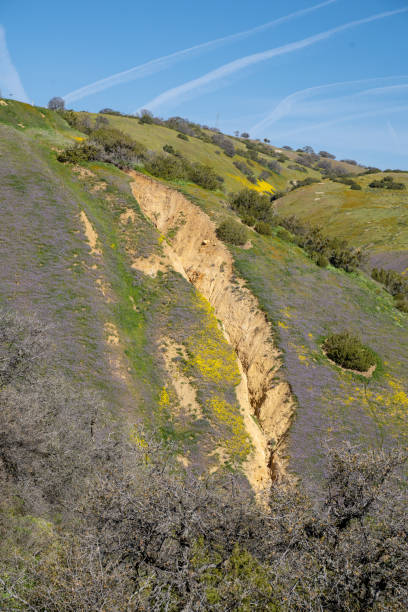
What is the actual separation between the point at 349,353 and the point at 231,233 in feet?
41.5

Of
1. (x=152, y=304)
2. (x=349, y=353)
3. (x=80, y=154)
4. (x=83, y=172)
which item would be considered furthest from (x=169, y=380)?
(x=80, y=154)

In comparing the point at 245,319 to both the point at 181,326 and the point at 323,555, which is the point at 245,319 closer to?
the point at 181,326

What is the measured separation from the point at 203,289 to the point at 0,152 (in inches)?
684

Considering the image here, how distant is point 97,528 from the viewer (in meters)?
8.64

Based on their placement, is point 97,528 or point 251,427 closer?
point 97,528

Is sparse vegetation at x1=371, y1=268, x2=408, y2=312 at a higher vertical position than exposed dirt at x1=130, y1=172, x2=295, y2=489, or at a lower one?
higher

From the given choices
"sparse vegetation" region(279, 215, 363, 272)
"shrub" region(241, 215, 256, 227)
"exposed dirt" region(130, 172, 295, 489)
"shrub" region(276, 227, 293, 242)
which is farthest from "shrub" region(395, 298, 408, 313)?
"shrub" region(241, 215, 256, 227)

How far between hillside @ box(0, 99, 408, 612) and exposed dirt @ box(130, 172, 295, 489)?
4.2 inches

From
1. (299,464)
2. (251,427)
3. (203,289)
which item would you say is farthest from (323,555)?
(203,289)

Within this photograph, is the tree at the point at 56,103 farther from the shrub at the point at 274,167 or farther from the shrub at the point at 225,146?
the shrub at the point at 274,167

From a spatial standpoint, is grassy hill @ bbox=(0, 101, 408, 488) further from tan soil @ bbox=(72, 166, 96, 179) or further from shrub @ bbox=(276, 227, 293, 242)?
shrub @ bbox=(276, 227, 293, 242)

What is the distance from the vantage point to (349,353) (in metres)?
19.9

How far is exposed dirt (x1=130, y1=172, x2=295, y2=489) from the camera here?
17.7m

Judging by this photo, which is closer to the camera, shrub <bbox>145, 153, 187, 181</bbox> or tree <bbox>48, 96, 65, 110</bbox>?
shrub <bbox>145, 153, 187, 181</bbox>
